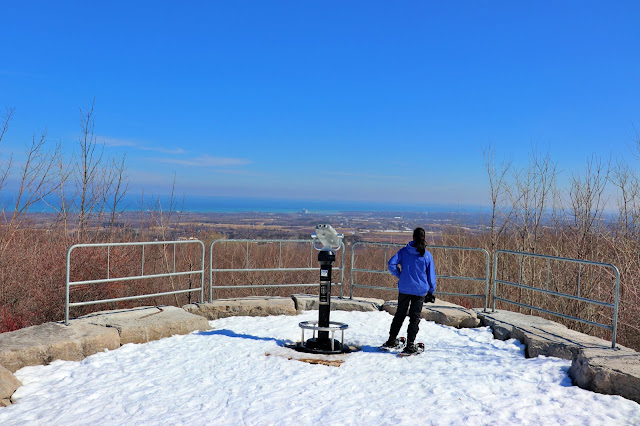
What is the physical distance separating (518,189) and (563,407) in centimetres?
1284

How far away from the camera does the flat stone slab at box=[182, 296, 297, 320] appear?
9.80 metres

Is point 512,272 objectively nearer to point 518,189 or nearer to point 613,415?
point 518,189

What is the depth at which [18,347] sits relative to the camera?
21.6 ft

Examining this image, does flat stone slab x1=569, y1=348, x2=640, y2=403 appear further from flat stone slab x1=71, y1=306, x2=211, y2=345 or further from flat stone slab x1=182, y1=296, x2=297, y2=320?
flat stone slab x1=71, y1=306, x2=211, y2=345

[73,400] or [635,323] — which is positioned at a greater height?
[73,400]

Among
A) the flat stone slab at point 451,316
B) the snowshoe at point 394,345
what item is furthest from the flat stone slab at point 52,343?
the flat stone slab at point 451,316

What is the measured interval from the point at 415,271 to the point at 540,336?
2375 mm

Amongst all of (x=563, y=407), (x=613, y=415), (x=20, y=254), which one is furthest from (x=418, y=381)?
(x=20, y=254)

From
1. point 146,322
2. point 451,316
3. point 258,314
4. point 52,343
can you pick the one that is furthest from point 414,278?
point 52,343

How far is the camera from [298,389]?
19.8 feet

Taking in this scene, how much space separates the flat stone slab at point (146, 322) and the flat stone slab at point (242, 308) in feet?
1.89

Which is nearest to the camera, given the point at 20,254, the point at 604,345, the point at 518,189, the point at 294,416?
A: the point at 294,416

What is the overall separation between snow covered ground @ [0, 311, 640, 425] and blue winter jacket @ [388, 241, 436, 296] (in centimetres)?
101

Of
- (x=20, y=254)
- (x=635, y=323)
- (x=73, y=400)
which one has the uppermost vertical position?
(x=20, y=254)
